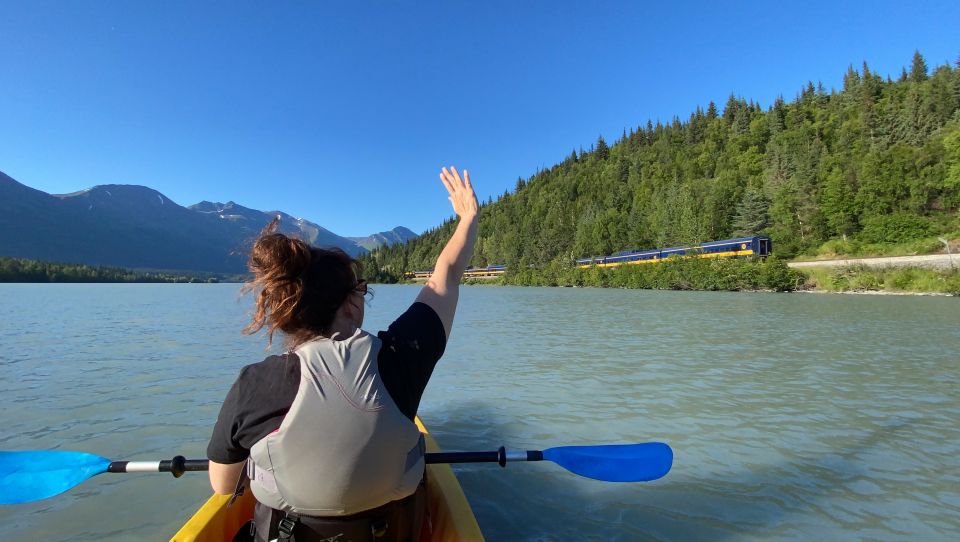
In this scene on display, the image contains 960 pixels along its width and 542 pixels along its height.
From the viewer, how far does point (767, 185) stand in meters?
95.0

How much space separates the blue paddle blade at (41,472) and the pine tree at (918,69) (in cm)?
17467

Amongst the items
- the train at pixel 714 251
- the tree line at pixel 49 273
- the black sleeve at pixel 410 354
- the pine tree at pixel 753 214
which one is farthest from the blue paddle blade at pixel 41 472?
the tree line at pixel 49 273

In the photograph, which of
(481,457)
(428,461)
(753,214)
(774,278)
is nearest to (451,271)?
(428,461)

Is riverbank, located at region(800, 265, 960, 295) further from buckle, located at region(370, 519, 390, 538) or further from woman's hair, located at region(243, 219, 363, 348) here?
woman's hair, located at region(243, 219, 363, 348)

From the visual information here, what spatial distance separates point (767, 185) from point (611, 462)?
108 metres

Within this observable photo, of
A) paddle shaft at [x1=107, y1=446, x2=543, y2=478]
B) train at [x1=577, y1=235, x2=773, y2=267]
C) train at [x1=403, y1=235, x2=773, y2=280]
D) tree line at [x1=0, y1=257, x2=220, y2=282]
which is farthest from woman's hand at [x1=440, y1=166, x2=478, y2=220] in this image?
tree line at [x1=0, y1=257, x2=220, y2=282]

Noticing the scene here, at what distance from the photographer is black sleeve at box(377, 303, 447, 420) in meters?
2.02

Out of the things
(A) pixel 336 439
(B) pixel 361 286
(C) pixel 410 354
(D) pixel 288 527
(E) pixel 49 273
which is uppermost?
(E) pixel 49 273

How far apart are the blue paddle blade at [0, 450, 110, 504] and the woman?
1.95m

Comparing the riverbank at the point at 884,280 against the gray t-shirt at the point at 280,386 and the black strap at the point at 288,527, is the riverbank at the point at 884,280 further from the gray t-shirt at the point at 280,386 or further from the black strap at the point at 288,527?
the black strap at the point at 288,527

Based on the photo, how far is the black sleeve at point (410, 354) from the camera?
6.63 ft

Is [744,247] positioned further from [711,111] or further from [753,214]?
[711,111]

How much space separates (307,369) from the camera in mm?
1873

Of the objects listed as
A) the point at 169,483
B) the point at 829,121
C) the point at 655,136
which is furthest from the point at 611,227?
the point at 169,483
